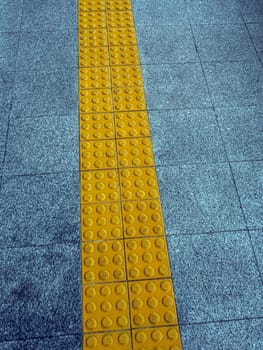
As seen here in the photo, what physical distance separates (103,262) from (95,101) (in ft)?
5.13

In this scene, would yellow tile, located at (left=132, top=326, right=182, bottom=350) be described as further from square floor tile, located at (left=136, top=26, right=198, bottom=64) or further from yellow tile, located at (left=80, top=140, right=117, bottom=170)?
square floor tile, located at (left=136, top=26, right=198, bottom=64)

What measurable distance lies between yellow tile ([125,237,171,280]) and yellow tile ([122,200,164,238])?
55mm

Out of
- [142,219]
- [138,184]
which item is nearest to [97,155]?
[138,184]

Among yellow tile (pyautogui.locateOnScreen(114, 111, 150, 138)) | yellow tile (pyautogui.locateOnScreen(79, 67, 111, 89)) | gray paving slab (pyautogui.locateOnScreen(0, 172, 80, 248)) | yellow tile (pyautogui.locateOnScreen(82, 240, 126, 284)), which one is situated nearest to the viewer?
yellow tile (pyautogui.locateOnScreen(82, 240, 126, 284))

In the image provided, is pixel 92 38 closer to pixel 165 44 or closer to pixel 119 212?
pixel 165 44

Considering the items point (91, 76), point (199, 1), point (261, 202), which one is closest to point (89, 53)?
point (91, 76)

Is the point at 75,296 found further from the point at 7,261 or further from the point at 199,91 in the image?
the point at 199,91

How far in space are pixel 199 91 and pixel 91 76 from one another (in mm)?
1068

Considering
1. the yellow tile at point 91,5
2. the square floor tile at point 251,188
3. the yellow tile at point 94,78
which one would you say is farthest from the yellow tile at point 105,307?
→ the yellow tile at point 91,5

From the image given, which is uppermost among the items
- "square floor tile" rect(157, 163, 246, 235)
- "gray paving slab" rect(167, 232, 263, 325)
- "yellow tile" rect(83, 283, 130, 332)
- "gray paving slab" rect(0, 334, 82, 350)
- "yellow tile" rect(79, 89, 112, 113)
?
"yellow tile" rect(79, 89, 112, 113)

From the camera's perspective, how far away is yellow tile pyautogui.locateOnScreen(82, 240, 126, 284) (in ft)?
8.13

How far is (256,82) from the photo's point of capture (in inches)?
139

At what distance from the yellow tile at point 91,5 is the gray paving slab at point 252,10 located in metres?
1.64

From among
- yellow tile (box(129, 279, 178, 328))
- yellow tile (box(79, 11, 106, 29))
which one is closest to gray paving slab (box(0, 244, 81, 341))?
yellow tile (box(129, 279, 178, 328))
